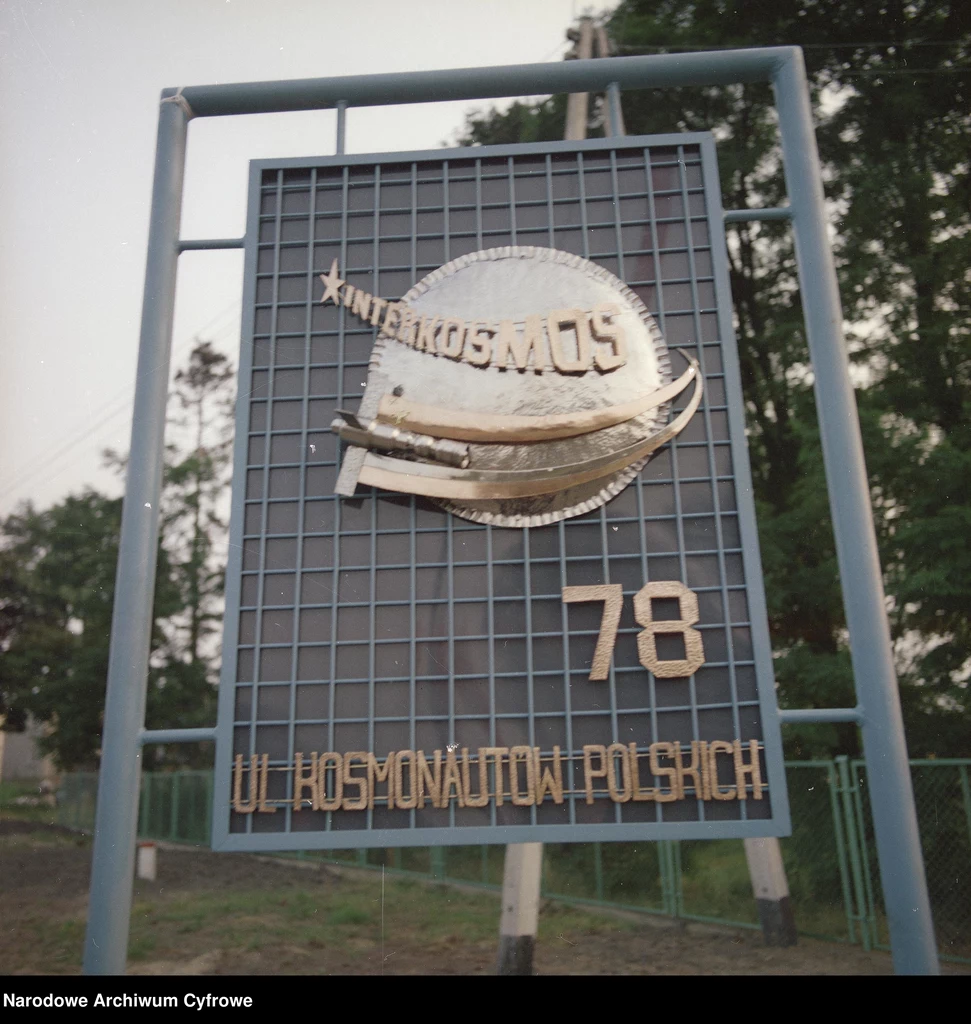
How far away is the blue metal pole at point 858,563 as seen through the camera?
10.4 feet

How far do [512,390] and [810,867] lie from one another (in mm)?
8147

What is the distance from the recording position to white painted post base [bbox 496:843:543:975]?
26.6 ft

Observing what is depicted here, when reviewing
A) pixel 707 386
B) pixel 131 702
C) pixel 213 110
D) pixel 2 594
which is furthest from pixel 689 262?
pixel 2 594

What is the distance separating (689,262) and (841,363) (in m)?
0.74

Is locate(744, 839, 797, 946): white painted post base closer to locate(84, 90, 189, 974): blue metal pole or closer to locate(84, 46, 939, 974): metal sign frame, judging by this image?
locate(84, 46, 939, 974): metal sign frame

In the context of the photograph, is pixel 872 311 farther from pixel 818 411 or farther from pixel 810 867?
pixel 818 411

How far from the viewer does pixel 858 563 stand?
3445mm

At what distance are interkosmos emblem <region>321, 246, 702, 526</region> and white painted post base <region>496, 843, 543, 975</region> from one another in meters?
5.59

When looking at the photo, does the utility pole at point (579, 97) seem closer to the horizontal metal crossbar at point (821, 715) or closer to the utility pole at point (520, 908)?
the utility pole at point (520, 908)

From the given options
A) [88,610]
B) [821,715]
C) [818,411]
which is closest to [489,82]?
[818,411]

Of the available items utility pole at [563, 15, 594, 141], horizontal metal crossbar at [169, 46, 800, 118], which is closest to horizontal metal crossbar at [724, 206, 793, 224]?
horizontal metal crossbar at [169, 46, 800, 118]

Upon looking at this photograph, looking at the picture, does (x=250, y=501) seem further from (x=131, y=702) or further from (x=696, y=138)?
(x=696, y=138)

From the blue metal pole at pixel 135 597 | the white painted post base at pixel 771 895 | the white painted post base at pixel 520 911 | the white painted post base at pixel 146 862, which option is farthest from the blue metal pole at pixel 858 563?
the white painted post base at pixel 146 862

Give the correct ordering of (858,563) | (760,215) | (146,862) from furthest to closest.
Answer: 1. (146,862)
2. (760,215)
3. (858,563)
